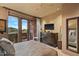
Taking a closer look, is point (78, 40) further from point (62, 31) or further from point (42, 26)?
point (42, 26)

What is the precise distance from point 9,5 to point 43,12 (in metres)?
0.52

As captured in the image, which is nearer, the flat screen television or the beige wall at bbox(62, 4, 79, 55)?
the beige wall at bbox(62, 4, 79, 55)

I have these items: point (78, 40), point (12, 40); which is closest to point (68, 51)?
point (78, 40)

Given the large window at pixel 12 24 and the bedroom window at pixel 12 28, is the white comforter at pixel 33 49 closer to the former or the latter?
the bedroom window at pixel 12 28

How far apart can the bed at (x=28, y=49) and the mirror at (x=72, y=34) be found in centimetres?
26

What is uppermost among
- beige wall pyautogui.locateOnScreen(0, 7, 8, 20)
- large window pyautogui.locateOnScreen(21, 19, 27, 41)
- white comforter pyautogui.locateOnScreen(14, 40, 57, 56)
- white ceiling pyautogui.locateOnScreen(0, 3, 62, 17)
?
white ceiling pyautogui.locateOnScreen(0, 3, 62, 17)

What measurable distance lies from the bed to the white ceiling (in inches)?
18.2

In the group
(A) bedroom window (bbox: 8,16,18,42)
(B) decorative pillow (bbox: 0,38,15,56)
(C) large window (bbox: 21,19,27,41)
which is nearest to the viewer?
(B) decorative pillow (bbox: 0,38,15,56)

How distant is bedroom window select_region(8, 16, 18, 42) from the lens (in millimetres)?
1878

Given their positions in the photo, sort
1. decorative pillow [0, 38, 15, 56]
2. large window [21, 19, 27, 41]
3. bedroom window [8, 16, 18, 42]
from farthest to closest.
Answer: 1. large window [21, 19, 27, 41]
2. bedroom window [8, 16, 18, 42]
3. decorative pillow [0, 38, 15, 56]

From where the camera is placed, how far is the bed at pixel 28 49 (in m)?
1.78

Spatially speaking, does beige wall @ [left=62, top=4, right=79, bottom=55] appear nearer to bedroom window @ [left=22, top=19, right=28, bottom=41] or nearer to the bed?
the bed

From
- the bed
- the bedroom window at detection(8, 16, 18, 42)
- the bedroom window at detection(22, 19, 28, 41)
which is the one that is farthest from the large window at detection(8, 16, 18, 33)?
the bed

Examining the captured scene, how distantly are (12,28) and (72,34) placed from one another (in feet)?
2.96
